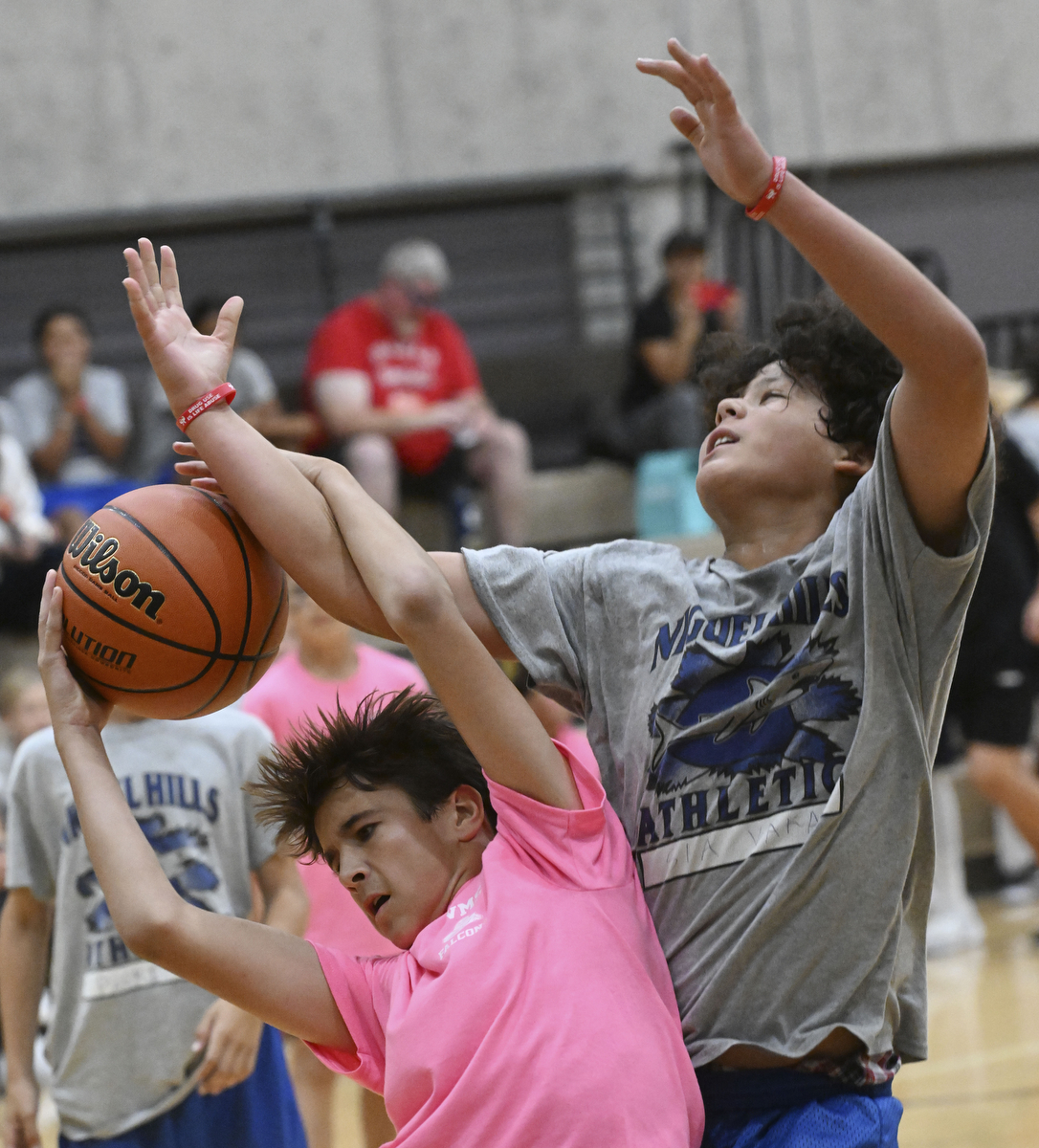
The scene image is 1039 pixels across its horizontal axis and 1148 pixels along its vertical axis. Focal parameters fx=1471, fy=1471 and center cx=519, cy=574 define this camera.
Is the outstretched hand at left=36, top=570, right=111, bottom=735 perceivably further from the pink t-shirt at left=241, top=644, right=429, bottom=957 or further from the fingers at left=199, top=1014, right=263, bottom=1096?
the pink t-shirt at left=241, top=644, right=429, bottom=957

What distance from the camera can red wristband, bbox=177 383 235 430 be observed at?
175 centimetres

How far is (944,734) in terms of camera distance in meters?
6.08

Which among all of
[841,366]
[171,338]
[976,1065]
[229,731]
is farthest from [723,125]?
[976,1065]

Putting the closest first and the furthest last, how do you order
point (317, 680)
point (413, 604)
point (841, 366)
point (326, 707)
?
point (413, 604), point (841, 366), point (326, 707), point (317, 680)

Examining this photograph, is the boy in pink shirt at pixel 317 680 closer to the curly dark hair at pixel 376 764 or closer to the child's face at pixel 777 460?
the curly dark hair at pixel 376 764

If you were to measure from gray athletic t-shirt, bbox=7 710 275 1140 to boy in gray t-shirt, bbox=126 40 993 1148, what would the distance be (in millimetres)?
1118

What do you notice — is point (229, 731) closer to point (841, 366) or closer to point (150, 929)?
point (150, 929)

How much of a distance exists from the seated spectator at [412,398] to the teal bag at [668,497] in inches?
24.2

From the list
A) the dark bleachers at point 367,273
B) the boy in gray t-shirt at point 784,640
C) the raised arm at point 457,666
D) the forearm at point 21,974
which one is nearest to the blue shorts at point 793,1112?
the boy in gray t-shirt at point 784,640

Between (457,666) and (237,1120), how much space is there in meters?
1.49

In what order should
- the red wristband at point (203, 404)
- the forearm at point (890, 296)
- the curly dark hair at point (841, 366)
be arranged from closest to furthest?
the forearm at point (890, 296), the red wristband at point (203, 404), the curly dark hair at point (841, 366)

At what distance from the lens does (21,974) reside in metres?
2.79

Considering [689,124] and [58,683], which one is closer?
[689,124]

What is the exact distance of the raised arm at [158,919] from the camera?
1697 mm
